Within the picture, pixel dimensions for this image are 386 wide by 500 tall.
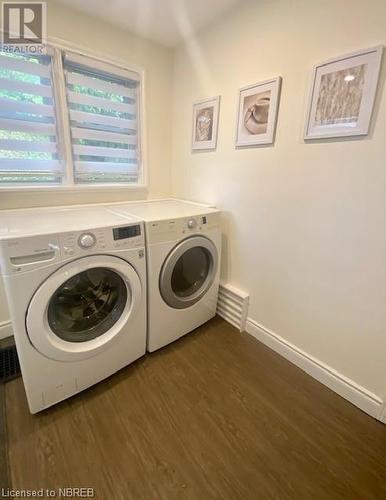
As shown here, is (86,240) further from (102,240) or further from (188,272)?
(188,272)

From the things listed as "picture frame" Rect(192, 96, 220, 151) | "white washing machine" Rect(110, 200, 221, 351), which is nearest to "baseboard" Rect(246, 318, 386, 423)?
"white washing machine" Rect(110, 200, 221, 351)

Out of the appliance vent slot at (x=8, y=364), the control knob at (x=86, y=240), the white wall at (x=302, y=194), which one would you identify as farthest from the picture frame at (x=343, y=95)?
the appliance vent slot at (x=8, y=364)

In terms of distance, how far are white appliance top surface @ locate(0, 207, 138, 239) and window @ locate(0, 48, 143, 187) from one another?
278 mm

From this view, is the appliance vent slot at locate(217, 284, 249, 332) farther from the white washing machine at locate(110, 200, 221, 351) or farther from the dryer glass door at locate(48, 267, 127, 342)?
the dryer glass door at locate(48, 267, 127, 342)

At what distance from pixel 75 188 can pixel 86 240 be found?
89cm

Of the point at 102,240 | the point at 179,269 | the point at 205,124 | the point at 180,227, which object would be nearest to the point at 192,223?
the point at 180,227

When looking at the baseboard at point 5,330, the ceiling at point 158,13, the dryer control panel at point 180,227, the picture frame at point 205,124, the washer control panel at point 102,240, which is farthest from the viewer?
the picture frame at point 205,124

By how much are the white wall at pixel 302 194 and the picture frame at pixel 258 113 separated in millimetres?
A: 48

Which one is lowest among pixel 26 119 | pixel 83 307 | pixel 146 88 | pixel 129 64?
pixel 83 307

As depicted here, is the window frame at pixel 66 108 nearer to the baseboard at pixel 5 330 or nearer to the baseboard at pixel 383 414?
the baseboard at pixel 5 330

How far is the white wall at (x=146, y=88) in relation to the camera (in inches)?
61.5

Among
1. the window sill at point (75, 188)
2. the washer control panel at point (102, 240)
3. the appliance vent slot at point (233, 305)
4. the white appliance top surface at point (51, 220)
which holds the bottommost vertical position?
the appliance vent slot at point (233, 305)

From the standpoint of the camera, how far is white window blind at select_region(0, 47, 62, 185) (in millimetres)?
1477

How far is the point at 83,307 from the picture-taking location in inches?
51.4
